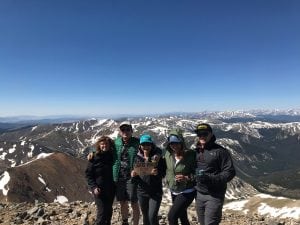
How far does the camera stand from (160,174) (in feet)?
48.2

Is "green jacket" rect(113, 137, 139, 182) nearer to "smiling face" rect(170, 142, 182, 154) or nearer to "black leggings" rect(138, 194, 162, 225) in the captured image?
"black leggings" rect(138, 194, 162, 225)

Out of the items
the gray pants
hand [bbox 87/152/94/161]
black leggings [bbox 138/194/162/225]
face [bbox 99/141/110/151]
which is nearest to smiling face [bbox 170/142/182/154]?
the gray pants

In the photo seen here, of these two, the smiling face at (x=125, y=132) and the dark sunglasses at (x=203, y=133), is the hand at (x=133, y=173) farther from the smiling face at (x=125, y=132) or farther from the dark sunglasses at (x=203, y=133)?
the dark sunglasses at (x=203, y=133)

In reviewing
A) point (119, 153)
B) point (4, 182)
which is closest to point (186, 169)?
point (119, 153)

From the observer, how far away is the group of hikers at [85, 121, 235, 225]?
13.1m

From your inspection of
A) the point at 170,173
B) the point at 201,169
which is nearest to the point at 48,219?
the point at 170,173

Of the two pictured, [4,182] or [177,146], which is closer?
[177,146]

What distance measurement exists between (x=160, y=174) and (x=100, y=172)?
109 inches

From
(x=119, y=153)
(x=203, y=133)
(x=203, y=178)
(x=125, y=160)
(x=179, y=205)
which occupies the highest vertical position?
(x=203, y=133)

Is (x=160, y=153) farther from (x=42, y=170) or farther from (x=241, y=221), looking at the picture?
(x=42, y=170)

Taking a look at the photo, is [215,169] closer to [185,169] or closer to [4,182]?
[185,169]

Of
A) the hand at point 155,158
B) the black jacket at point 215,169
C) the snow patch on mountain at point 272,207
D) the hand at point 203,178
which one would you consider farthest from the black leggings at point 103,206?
the snow patch on mountain at point 272,207

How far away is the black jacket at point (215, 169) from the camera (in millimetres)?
12794

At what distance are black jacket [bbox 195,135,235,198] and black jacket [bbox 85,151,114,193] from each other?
14.2 feet
